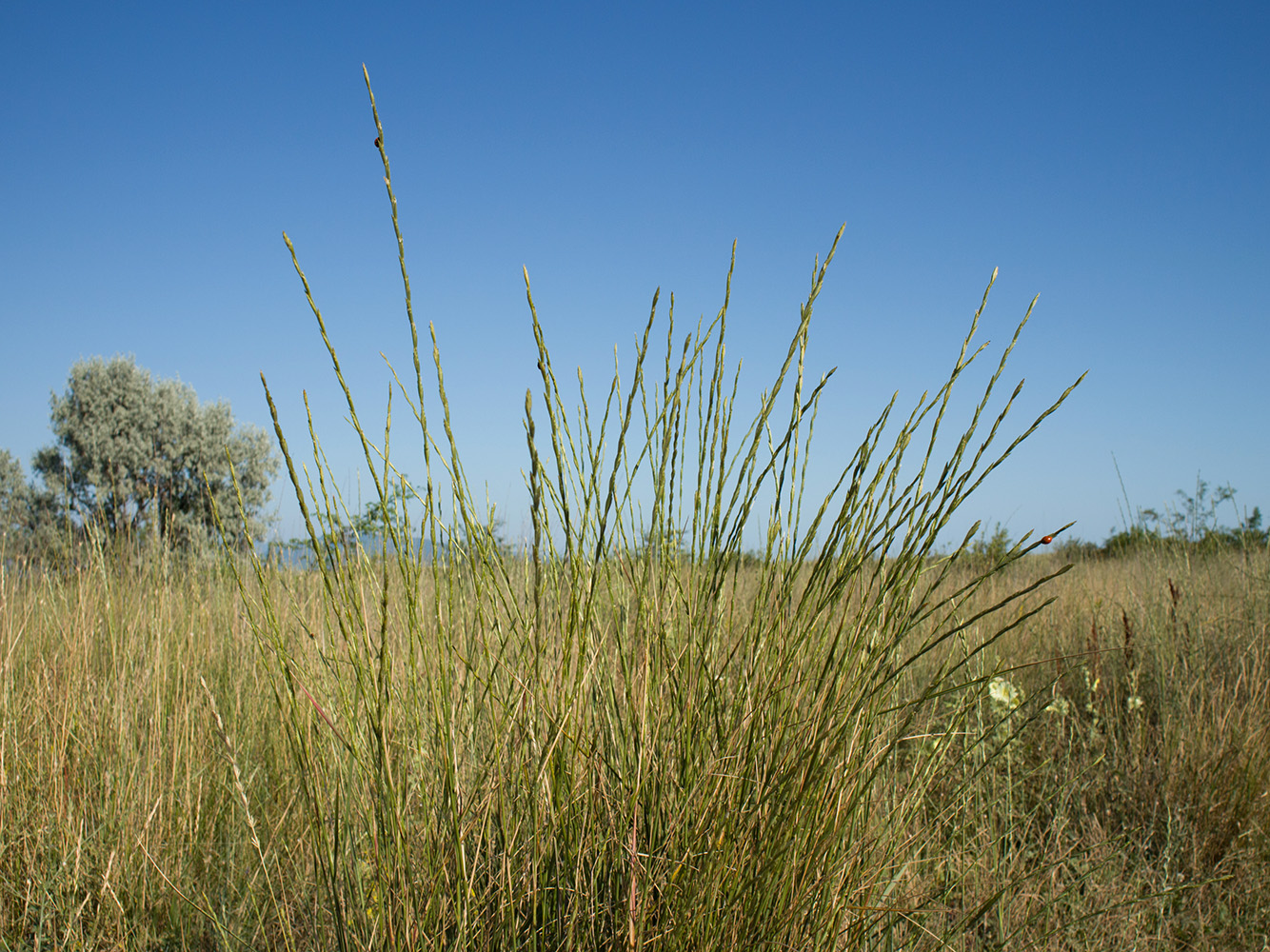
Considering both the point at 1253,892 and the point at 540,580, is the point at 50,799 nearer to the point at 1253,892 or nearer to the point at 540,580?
the point at 540,580

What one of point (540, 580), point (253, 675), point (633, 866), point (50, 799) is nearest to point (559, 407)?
point (540, 580)

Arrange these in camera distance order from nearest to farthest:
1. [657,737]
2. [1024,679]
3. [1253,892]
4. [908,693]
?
[657,737], [1253,892], [908,693], [1024,679]

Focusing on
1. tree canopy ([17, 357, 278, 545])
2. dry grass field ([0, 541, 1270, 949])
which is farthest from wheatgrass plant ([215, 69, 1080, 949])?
tree canopy ([17, 357, 278, 545])

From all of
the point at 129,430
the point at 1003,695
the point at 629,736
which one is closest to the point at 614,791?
the point at 629,736

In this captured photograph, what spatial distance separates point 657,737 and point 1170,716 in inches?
113

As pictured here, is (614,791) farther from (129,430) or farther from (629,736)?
(129,430)

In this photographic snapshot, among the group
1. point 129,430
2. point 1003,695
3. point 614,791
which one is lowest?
point 1003,695

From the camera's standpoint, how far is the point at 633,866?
3.35 ft

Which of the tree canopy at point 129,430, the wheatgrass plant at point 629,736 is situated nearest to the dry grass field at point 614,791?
the wheatgrass plant at point 629,736

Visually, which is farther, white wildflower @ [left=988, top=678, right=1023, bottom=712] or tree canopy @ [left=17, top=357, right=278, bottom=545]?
tree canopy @ [left=17, top=357, right=278, bottom=545]

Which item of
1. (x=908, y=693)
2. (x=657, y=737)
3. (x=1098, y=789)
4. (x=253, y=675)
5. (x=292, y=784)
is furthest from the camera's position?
(x=908, y=693)

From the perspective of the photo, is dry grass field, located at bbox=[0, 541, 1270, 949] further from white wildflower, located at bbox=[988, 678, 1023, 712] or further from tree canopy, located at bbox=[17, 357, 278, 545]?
tree canopy, located at bbox=[17, 357, 278, 545]

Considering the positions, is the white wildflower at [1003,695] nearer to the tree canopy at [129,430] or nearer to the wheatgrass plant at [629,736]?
the wheatgrass plant at [629,736]

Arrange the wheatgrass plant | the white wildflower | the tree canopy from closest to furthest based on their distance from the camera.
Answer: the wheatgrass plant
the white wildflower
the tree canopy
